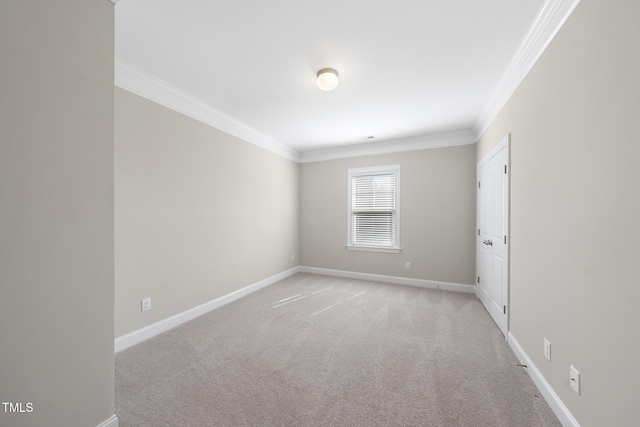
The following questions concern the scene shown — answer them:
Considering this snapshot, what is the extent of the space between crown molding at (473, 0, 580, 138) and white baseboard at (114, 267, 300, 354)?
426 centimetres

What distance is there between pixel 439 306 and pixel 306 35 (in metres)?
3.68

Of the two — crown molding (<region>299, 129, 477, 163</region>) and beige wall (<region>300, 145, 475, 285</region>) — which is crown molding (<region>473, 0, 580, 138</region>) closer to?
crown molding (<region>299, 129, 477, 163</region>)

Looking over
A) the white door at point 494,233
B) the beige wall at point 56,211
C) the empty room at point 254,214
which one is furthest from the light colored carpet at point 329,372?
the beige wall at point 56,211

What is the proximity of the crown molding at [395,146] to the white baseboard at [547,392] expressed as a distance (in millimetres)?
3183

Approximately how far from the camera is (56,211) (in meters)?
1.27

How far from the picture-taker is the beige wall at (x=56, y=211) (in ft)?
3.68

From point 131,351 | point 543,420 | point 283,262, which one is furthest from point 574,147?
point 283,262

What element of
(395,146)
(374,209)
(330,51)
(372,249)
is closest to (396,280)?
(372,249)

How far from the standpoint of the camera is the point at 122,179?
7.77 ft

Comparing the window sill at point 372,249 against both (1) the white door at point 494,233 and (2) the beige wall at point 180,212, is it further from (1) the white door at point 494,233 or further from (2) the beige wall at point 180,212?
(2) the beige wall at point 180,212

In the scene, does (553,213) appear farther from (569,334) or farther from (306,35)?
(306,35)

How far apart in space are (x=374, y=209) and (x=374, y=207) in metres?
0.04

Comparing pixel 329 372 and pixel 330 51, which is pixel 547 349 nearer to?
pixel 329 372

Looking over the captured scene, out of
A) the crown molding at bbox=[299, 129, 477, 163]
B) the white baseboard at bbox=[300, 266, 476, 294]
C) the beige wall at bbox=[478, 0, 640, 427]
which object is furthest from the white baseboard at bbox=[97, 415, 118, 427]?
the crown molding at bbox=[299, 129, 477, 163]
